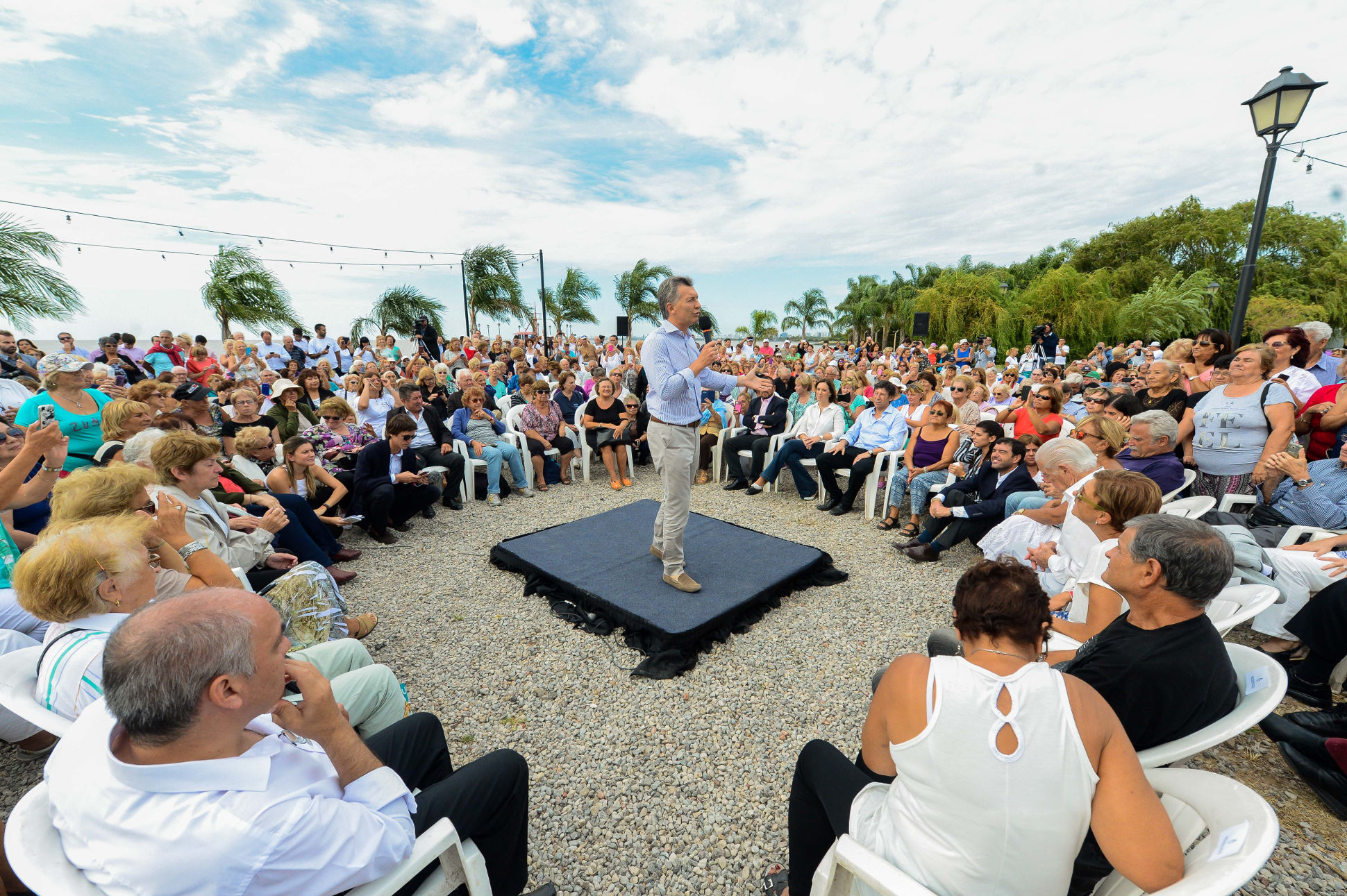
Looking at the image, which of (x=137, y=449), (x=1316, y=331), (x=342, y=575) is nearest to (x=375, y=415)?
(x=342, y=575)

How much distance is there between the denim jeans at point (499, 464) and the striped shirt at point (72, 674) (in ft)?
13.8

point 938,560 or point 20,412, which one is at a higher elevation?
point 20,412

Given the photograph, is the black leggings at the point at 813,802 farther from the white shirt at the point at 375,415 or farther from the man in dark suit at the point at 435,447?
the white shirt at the point at 375,415

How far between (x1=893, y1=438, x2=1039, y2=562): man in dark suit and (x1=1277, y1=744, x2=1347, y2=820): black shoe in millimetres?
1895

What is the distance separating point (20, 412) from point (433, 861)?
453cm

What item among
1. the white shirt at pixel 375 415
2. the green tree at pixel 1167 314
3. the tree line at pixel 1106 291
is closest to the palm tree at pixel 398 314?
the tree line at pixel 1106 291

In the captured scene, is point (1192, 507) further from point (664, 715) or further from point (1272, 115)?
point (1272, 115)

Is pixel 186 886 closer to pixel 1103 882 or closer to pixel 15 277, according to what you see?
pixel 1103 882

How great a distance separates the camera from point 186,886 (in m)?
0.89

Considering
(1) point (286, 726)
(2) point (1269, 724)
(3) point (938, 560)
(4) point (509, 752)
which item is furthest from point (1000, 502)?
(1) point (286, 726)

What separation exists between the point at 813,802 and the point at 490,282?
2065 centimetres

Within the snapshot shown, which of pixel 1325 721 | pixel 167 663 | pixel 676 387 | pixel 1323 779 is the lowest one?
pixel 1323 779

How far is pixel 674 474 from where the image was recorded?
10.2 feet

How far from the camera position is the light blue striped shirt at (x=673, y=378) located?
9.89 ft
